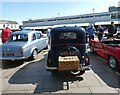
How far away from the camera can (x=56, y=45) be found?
22.8 ft

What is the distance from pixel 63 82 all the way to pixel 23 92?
1.40m

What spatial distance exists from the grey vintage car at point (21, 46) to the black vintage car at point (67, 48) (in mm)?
2399

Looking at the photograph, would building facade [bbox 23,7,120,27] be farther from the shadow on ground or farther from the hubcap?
the hubcap

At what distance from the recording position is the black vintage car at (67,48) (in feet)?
21.7

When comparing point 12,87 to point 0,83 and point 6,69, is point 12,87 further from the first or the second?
point 6,69

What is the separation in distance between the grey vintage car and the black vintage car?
94.5 inches

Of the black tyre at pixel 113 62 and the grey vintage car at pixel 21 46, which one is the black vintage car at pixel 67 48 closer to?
the black tyre at pixel 113 62

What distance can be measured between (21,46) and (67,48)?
299cm

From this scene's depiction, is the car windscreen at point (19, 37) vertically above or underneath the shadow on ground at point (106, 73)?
above

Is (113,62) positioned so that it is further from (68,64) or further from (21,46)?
Answer: (21,46)

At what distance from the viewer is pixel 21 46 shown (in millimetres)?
8883

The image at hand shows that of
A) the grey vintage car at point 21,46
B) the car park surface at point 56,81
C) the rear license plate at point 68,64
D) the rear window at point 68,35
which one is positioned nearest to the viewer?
the car park surface at point 56,81

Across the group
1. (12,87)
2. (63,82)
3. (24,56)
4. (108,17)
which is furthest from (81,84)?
(108,17)

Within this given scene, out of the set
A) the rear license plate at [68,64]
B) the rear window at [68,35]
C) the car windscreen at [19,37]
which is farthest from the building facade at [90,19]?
the rear license plate at [68,64]
